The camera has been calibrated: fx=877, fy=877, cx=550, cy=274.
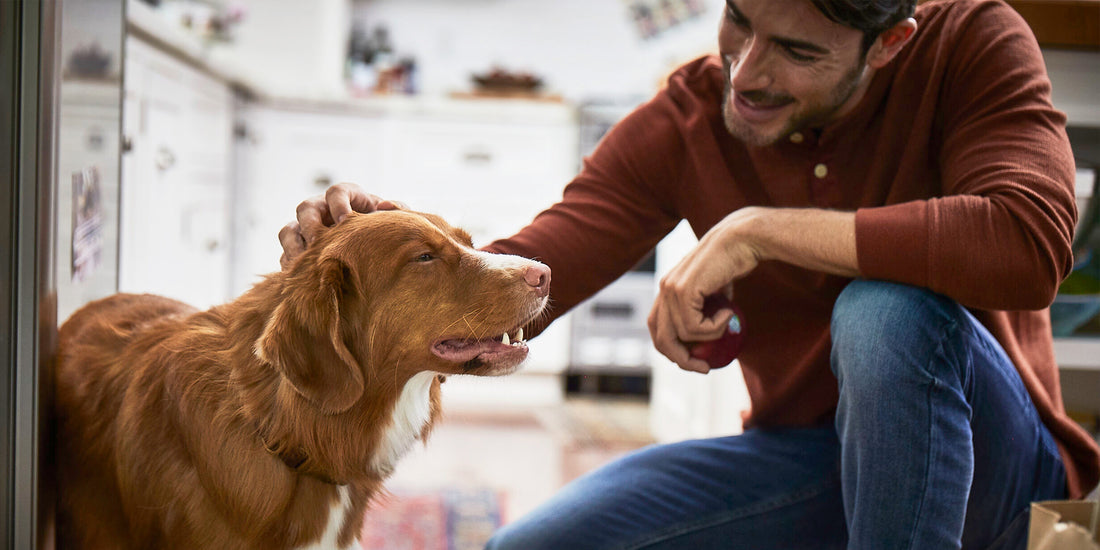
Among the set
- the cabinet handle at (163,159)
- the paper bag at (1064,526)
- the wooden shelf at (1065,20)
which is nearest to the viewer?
the paper bag at (1064,526)

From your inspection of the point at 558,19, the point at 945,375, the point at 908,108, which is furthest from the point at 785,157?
the point at 558,19

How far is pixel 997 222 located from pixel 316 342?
841 mm

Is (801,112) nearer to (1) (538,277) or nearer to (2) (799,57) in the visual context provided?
(2) (799,57)

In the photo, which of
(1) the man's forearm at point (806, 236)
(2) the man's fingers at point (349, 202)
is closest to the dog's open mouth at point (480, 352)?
(2) the man's fingers at point (349, 202)

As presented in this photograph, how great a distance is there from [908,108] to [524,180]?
284cm

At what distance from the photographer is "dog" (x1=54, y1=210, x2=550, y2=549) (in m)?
1.07

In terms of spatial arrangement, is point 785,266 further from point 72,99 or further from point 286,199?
point 286,199

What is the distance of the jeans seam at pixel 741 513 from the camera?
1.29 m

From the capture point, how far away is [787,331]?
1.40 m

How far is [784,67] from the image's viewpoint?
1267 millimetres

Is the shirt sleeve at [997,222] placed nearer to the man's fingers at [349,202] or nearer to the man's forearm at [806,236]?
the man's forearm at [806,236]

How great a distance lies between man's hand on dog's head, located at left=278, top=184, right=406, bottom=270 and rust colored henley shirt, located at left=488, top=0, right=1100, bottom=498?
26cm

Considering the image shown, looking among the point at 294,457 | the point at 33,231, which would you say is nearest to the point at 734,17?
the point at 294,457

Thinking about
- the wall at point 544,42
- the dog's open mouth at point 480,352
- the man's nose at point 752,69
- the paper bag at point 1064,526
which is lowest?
the paper bag at point 1064,526
